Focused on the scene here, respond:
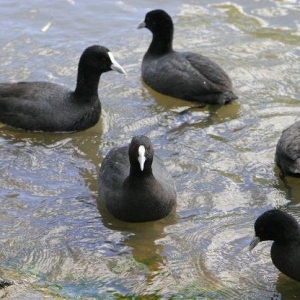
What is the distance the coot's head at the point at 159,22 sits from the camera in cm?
1062

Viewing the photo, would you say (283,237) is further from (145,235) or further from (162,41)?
(162,41)

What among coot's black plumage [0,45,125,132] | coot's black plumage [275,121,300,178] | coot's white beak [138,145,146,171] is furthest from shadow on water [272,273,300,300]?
coot's black plumage [0,45,125,132]

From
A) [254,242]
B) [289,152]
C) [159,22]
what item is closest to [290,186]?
[289,152]

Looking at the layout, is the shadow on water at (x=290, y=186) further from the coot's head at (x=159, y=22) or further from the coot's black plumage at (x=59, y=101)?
the coot's head at (x=159, y=22)

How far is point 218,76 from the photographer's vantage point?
9820 millimetres

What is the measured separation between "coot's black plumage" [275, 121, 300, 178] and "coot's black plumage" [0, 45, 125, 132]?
2.02 m

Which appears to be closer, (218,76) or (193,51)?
(218,76)

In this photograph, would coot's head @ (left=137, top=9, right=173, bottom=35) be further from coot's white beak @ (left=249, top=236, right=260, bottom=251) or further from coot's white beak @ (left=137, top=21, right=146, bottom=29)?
coot's white beak @ (left=249, top=236, right=260, bottom=251)

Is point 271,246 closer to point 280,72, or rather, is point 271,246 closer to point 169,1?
point 280,72

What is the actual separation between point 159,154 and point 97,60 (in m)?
1.37

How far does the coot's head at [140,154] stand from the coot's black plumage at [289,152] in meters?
1.41

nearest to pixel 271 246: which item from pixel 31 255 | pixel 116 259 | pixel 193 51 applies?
pixel 116 259

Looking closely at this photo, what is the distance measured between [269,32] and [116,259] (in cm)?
559

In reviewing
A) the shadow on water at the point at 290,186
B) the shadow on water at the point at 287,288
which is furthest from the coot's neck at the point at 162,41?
the shadow on water at the point at 287,288
